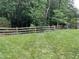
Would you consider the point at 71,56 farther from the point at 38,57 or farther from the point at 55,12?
the point at 55,12

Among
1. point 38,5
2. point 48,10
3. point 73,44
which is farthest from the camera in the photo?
point 48,10

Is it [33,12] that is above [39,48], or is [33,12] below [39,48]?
above

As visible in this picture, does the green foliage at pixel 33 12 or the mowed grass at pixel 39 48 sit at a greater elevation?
the green foliage at pixel 33 12

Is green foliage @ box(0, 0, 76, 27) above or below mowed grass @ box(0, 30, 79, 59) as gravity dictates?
above

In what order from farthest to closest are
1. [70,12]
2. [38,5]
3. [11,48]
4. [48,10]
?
[70,12] → [48,10] → [38,5] → [11,48]

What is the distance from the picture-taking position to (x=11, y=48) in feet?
47.1

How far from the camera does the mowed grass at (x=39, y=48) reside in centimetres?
1360

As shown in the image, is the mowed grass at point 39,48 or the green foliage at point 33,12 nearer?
the mowed grass at point 39,48

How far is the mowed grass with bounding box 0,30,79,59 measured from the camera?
13.6 metres

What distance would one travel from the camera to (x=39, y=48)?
1526cm

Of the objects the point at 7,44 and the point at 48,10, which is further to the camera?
the point at 48,10

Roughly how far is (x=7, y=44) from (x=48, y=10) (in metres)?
24.2

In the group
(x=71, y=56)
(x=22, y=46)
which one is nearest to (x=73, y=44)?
(x=71, y=56)

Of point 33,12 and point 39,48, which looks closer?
point 39,48
